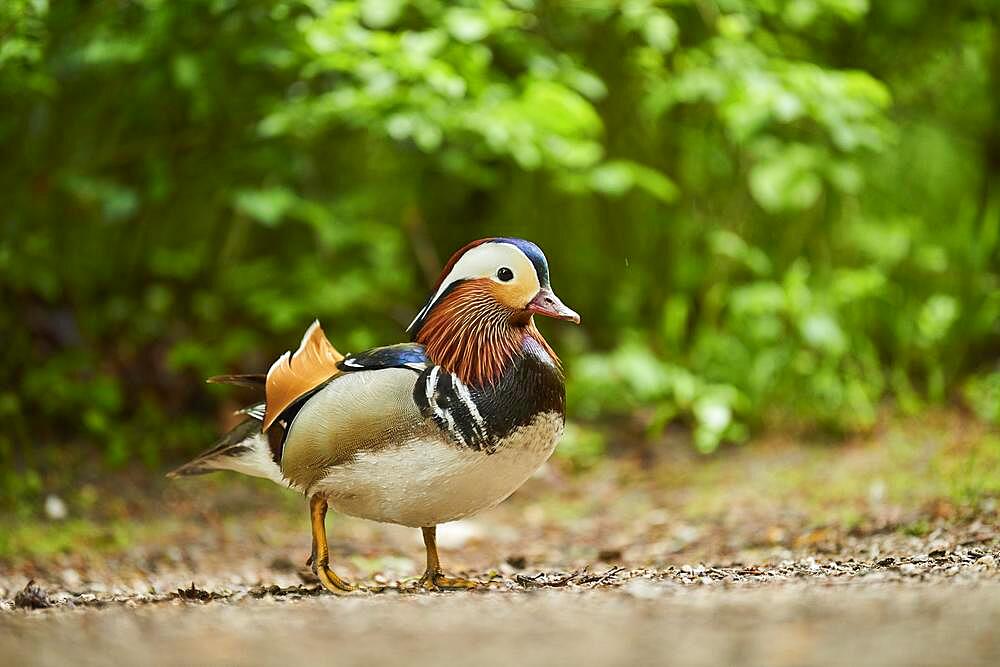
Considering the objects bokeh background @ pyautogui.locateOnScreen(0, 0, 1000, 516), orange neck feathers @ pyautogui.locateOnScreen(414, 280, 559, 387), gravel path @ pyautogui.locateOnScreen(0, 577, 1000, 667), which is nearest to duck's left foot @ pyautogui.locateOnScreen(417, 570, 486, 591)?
gravel path @ pyautogui.locateOnScreen(0, 577, 1000, 667)

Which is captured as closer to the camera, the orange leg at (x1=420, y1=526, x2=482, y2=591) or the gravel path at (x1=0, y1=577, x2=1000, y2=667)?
the gravel path at (x1=0, y1=577, x2=1000, y2=667)

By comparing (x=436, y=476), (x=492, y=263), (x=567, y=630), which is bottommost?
(x=436, y=476)

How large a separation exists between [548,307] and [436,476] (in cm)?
56

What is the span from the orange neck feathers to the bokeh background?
1624 millimetres

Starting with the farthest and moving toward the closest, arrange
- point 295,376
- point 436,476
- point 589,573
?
1. point 589,573
2. point 295,376
3. point 436,476

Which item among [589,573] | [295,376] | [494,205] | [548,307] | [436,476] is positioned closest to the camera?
[436,476]

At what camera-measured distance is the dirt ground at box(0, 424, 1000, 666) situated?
212cm

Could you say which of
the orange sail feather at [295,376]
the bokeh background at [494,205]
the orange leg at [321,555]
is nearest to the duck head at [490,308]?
the orange sail feather at [295,376]

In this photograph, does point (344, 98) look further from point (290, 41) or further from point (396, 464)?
point (396, 464)

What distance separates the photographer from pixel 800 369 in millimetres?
6367

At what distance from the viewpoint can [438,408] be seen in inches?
119

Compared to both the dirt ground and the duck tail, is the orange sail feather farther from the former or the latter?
the dirt ground

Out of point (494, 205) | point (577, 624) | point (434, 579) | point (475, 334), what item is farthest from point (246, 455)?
point (494, 205)

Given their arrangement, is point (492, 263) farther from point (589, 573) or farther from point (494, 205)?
point (494, 205)
